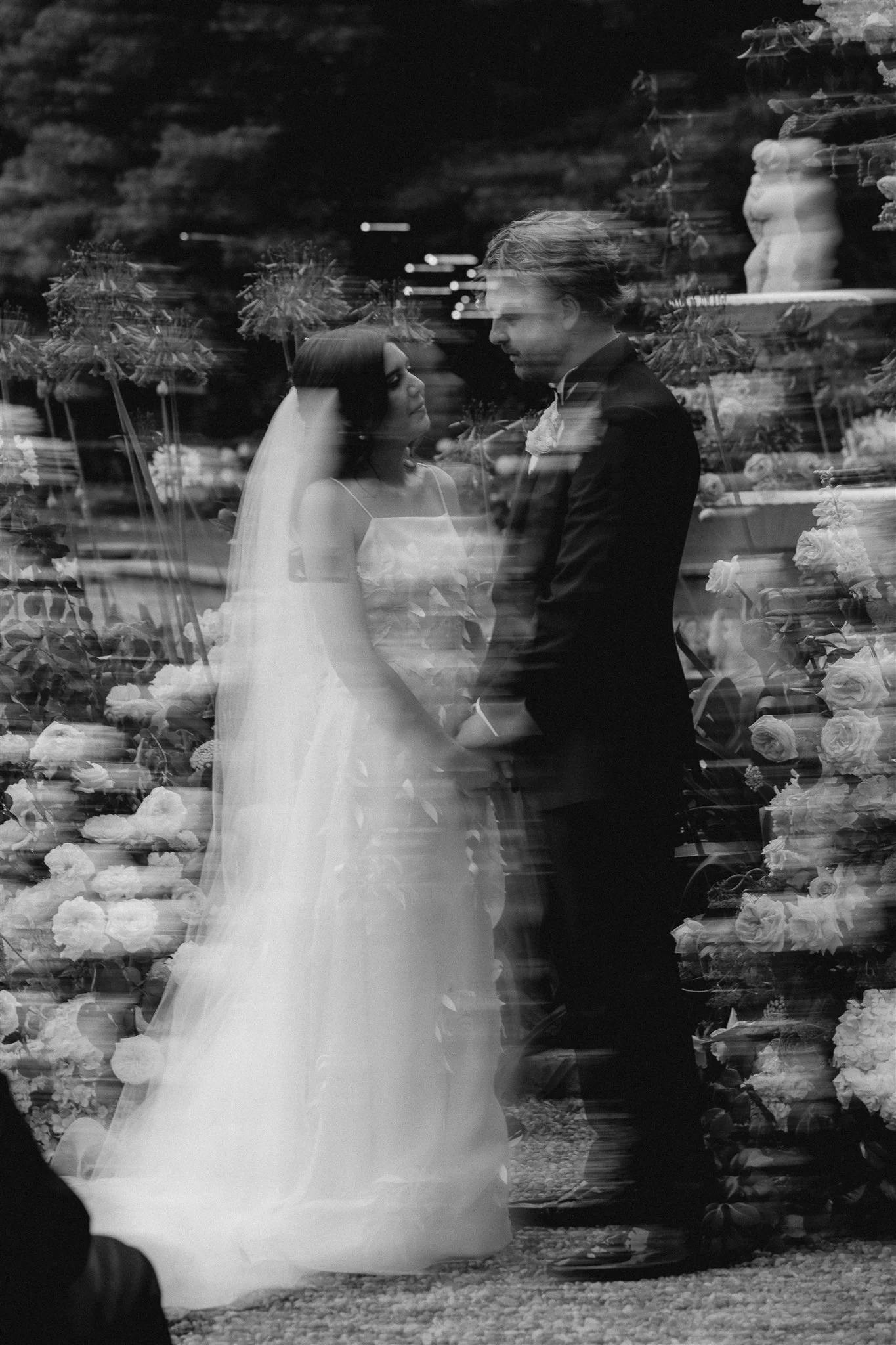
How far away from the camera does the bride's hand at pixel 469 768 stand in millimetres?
1989

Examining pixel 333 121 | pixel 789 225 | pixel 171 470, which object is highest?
pixel 333 121

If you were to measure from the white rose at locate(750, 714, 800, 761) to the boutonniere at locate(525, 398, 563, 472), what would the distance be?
1.63ft

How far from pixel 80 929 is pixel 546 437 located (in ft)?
3.17

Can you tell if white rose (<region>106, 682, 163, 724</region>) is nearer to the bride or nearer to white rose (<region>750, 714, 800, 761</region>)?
the bride

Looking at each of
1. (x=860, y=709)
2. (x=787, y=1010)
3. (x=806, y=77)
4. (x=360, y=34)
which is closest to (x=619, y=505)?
(x=860, y=709)

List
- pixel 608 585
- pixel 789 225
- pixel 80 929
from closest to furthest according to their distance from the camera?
1. pixel 608 585
2. pixel 80 929
3. pixel 789 225

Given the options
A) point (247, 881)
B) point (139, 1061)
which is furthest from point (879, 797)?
point (139, 1061)

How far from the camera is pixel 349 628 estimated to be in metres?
1.94

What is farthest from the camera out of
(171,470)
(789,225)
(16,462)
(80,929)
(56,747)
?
(171,470)

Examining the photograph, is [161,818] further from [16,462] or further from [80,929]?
[16,462]

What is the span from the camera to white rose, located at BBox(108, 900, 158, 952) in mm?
2145

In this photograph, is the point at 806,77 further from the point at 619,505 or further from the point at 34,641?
the point at 34,641

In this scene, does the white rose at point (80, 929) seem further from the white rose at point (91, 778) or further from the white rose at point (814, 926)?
the white rose at point (814, 926)

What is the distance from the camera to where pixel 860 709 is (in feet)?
6.70
